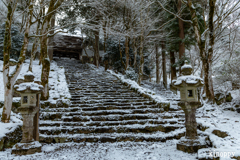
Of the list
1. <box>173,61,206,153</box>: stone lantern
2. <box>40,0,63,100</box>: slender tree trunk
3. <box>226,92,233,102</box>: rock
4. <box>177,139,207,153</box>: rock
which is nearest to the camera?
<box>177,139,207,153</box>: rock

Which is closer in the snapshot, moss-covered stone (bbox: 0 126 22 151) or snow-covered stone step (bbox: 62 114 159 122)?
moss-covered stone (bbox: 0 126 22 151)

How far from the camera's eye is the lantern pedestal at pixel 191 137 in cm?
399

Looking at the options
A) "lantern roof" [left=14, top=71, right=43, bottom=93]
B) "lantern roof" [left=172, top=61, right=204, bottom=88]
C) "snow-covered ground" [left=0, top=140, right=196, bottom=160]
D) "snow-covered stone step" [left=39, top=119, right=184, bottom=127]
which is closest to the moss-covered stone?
"snow-covered ground" [left=0, top=140, right=196, bottom=160]

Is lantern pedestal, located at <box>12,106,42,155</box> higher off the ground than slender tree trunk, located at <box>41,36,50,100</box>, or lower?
lower

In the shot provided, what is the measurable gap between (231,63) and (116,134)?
6.88 metres

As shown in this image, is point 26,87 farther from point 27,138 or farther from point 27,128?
point 27,138

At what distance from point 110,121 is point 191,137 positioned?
280 centimetres

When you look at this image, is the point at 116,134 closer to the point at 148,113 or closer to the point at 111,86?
the point at 148,113

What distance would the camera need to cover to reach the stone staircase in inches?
201

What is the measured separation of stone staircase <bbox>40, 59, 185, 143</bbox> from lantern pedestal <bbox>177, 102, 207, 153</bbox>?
3.32 ft

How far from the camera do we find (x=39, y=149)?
420 cm

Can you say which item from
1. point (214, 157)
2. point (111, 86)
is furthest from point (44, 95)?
point (214, 157)

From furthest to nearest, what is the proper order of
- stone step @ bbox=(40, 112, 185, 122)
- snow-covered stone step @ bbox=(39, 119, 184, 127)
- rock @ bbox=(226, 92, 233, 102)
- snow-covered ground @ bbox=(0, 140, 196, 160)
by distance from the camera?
rock @ bbox=(226, 92, 233, 102), stone step @ bbox=(40, 112, 185, 122), snow-covered stone step @ bbox=(39, 119, 184, 127), snow-covered ground @ bbox=(0, 140, 196, 160)

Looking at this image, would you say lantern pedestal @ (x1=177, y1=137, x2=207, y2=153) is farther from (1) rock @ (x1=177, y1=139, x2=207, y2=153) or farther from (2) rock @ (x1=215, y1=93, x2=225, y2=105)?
(2) rock @ (x1=215, y1=93, x2=225, y2=105)
